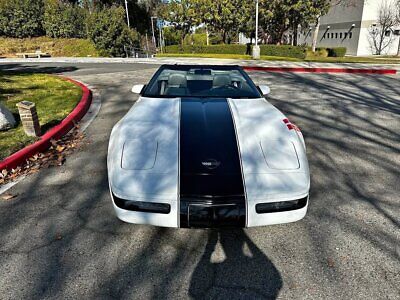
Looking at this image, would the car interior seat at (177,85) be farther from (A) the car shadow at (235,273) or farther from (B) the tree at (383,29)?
(B) the tree at (383,29)

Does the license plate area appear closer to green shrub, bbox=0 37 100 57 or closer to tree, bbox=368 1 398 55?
green shrub, bbox=0 37 100 57

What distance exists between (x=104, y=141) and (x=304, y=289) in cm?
381

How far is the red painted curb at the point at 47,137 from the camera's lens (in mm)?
3850

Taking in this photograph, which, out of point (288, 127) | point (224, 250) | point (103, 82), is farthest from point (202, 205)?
point (103, 82)

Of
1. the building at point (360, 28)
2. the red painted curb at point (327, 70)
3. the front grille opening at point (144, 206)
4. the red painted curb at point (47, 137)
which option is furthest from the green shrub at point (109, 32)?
the front grille opening at point (144, 206)

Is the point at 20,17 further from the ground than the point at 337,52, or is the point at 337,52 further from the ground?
the point at 20,17

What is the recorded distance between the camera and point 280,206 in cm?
231

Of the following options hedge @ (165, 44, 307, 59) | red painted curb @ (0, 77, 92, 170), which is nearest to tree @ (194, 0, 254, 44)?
hedge @ (165, 44, 307, 59)

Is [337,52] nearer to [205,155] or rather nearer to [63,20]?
[63,20]

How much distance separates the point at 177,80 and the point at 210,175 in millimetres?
2001

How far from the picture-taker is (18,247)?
248cm

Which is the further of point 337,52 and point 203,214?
point 337,52

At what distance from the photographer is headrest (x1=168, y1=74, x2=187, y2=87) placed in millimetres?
3861

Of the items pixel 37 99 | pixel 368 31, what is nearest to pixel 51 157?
pixel 37 99
